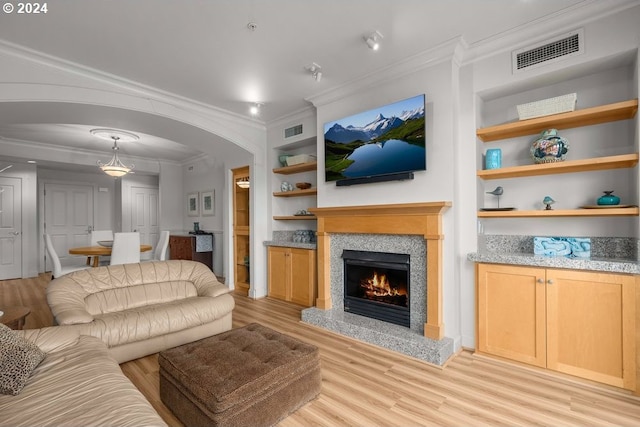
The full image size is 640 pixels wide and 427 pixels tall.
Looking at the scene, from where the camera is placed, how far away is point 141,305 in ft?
10.3

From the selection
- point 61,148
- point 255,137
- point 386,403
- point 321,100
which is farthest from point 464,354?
point 61,148

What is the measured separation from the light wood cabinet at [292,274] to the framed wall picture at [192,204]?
11.3 feet

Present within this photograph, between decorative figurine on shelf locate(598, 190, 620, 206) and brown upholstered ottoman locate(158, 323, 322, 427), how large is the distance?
251 centimetres

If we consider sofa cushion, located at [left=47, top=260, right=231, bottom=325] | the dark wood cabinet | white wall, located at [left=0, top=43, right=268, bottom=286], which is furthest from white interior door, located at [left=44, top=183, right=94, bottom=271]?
sofa cushion, located at [left=47, top=260, right=231, bottom=325]

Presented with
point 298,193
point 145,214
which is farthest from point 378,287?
point 145,214

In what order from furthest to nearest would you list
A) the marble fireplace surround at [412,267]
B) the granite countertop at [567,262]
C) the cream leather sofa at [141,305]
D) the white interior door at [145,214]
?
the white interior door at [145,214] < the marble fireplace surround at [412,267] < the cream leather sofa at [141,305] < the granite countertop at [567,262]

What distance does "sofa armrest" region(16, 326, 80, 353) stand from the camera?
1.92 m

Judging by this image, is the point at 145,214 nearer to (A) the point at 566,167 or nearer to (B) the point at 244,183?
(B) the point at 244,183

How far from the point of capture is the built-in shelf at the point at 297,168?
4.48 meters

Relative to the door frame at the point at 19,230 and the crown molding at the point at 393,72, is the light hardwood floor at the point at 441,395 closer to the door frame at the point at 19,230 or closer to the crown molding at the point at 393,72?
the crown molding at the point at 393,72

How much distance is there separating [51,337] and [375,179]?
2946 mm

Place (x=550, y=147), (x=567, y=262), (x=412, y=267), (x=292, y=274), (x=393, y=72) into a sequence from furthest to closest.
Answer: (x=292, y=274), (x=393, y=72), (x=412, y=267), (x=550, y=147), (x=567, y=262)

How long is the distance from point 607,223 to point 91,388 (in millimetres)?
3702

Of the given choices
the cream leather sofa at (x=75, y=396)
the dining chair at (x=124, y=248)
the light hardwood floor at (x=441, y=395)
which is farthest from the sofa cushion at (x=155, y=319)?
the dining chair at (x=124, y=248)
